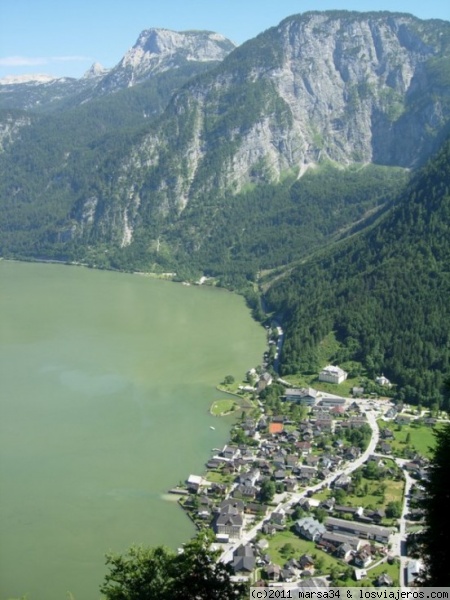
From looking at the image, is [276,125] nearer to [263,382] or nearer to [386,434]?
[263,382]

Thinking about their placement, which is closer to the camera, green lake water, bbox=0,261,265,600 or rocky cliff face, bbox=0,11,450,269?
green lake water, bbox=0,261,265,600

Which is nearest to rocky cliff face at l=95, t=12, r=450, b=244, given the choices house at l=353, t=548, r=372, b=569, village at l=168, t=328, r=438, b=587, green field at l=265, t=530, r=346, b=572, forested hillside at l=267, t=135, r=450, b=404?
forested hillside at l=267, t=135, r=450, b=404

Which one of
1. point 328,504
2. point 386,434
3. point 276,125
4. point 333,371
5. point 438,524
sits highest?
point 276,125

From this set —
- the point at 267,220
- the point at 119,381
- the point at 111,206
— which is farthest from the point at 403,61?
the point at 119,381

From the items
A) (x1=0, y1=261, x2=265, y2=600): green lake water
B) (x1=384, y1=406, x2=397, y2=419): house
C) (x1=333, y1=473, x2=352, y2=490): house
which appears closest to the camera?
(x1=0, y1=261, x2=265, y2=600): green lake water

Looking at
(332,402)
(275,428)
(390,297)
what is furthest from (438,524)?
(390,297)

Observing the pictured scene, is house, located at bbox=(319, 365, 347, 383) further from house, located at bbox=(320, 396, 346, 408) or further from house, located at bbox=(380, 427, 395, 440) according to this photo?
house, located at bbox=(380, 427, 395, 440)

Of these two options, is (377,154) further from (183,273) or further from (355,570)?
(355,570)
